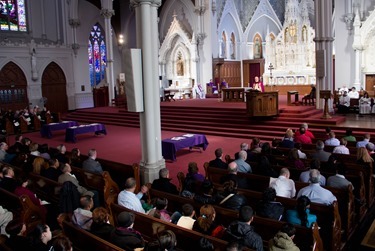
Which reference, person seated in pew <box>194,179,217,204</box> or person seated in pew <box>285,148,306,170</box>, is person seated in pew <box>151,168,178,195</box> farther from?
person seated in pew <box>285,148,306,170</box>

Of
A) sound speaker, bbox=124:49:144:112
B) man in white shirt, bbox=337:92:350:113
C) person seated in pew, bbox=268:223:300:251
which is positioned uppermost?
sound speaker, bbox=124:49:144:112

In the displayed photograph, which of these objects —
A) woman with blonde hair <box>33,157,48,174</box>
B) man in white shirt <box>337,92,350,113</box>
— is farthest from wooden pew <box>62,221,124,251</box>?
man in white shirt <box>337,92,350,113</box>

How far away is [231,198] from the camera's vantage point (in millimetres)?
4961

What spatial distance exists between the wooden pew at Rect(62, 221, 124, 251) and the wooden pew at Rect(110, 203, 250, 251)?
2.57ft

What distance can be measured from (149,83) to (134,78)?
14.2 inches

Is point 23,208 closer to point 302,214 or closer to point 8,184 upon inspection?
point 8,184

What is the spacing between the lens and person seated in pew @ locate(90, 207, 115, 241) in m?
4.20

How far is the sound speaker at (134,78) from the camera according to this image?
7.18 meters

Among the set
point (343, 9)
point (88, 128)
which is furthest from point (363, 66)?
point (88, 128)

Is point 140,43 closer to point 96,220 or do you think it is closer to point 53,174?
point 53,174

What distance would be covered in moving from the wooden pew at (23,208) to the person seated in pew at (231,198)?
2.85 metres

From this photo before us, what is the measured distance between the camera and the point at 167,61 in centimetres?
2481

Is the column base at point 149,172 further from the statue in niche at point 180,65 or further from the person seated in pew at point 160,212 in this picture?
the statue in niche at point 180,65

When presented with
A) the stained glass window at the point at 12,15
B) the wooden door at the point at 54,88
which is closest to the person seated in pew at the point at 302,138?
the wooden door at the point at 54,88
